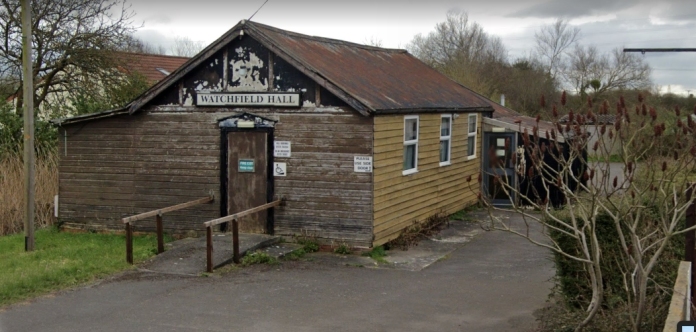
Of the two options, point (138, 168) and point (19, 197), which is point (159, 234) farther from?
point (19, 197)

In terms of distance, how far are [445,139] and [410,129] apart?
7.88ft

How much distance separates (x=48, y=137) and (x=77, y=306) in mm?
13659

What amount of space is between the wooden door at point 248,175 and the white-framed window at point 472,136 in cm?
689

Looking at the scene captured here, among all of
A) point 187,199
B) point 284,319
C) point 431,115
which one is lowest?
point 284,319

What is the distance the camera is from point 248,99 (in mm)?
14250

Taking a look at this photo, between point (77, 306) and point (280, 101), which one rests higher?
point (280, 101)

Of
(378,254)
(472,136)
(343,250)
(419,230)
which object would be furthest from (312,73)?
(472,136)

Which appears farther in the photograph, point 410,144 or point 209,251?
point 410,144

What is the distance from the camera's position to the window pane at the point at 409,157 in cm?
1510

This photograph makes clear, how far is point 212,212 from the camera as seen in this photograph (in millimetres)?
14820

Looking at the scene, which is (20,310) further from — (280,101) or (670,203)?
(670,203)

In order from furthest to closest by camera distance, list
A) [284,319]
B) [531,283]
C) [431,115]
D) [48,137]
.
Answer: [48,137] → [431,115] → [531,283] → [284,319]

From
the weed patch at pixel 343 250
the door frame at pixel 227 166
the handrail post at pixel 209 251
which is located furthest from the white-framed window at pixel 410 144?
the handrail post at pixel 209 251

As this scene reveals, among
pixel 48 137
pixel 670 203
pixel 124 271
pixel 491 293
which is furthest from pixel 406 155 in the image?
pixel 48 137
